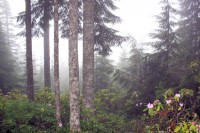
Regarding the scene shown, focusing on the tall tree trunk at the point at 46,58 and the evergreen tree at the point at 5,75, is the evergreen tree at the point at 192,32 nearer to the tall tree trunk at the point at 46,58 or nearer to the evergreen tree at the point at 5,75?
the tall tree trunk at the point at 46,58

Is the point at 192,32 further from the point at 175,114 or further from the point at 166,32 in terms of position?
the point at 175,114

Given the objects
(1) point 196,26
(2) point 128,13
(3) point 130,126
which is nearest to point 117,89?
(3) point 130,126

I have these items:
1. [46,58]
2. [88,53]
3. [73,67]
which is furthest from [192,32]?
[46,58]

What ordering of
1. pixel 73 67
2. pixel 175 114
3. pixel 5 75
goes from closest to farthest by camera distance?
pixel 175 114 < pixel 73 67 < pixel 5 75

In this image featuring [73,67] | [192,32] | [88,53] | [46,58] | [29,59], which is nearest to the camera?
[73,67]

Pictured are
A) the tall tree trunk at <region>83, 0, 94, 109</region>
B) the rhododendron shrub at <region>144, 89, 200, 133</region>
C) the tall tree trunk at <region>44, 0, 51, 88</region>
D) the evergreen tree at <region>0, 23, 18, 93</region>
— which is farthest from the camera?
the evergreen tree at <region>0, 23, 18, 93</region>

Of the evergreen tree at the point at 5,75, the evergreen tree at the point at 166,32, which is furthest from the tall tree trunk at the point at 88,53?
the evergreen tree at the point at 5,75

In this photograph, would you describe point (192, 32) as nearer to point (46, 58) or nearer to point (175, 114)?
point (175, 114)

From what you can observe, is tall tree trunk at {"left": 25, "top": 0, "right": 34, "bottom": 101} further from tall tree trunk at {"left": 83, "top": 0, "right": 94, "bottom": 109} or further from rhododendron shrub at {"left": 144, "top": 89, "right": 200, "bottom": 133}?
rhododendron shrub at {"left": 144, "top": 89, "right": 200, "bottom": 133}

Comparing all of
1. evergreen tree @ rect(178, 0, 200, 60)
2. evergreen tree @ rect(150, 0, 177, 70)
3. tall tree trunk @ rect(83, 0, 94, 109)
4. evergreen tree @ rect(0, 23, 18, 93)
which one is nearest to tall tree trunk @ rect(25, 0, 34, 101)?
tall tree trunk @ rect(83, 0, 94, 109)

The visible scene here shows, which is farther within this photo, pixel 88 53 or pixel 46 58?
pixel 46 58

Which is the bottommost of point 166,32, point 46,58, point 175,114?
point 175,114

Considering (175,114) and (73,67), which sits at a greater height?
(73,67)

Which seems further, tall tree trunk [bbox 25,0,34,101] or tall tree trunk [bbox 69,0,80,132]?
tall tree trunk [bbox 25,0,34,101]
